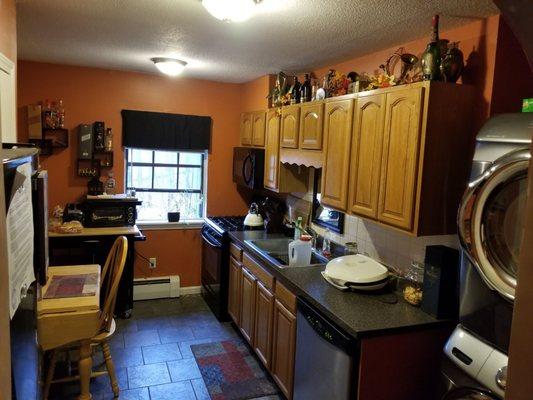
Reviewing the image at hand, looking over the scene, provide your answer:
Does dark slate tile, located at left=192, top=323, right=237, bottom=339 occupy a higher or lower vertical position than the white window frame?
lower

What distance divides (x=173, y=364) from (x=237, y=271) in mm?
911

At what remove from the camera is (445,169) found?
2.06 meters

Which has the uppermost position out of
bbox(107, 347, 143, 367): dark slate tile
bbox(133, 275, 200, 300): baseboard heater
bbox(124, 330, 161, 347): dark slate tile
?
bbox(133, 275, 200, 300): baseboard heater

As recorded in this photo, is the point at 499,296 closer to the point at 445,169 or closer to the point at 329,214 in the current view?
the point at 445,169

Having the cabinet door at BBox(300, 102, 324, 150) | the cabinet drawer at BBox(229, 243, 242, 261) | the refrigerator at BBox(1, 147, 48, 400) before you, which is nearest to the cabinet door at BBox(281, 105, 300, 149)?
the cabinet door at BBox(300, 102, 324, 150)

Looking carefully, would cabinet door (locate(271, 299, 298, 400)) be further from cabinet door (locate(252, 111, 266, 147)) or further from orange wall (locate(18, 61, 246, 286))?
orange wall (locate(18, 61, 246, 286))

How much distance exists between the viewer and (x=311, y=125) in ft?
10.0

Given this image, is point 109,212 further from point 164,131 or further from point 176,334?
point 176,334

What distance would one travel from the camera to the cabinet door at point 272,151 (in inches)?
142

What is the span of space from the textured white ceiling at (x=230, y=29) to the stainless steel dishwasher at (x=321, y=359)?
5.25 feet

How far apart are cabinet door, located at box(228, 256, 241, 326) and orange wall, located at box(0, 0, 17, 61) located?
2.25 metres

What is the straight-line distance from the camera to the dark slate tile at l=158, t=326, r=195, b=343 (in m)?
3.57

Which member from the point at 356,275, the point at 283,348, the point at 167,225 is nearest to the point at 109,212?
the point at 167,225

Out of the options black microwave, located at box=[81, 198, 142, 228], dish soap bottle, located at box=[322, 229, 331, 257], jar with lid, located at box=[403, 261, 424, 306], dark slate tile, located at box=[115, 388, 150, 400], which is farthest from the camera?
black microwave, located at box=[81, 198, 142, 228]
